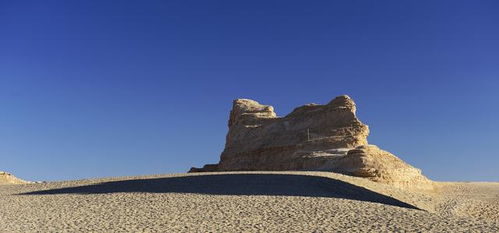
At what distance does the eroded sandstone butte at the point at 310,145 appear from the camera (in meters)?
29.1

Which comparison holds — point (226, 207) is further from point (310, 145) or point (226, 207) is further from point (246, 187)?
point (310, 145)

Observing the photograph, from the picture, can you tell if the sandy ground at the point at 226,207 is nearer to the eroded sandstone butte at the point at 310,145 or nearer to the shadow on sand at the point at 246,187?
the shadow on sand at the point at 246,187

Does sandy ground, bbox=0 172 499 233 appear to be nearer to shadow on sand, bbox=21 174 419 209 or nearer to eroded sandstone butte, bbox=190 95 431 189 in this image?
shadow on sand, bbox=21 174 419 209

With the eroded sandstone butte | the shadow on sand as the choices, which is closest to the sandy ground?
the shadow on sand

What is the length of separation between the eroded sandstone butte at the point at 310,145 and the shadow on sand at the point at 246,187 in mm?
6888

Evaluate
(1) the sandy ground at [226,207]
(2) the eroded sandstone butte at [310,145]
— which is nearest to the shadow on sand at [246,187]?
(1) the sandy ground at [226,207]

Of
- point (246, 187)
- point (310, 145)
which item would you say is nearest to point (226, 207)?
point (246, 187)

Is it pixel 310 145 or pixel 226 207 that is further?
pixel 310 145

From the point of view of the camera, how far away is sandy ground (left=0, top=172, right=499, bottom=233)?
42.9ft

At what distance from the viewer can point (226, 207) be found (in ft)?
51.0

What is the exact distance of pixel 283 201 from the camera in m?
16.4

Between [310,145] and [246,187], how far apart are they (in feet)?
61.1

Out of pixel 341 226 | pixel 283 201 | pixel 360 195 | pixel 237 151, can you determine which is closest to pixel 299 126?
pixel 237 151

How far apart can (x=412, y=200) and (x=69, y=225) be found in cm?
1389
